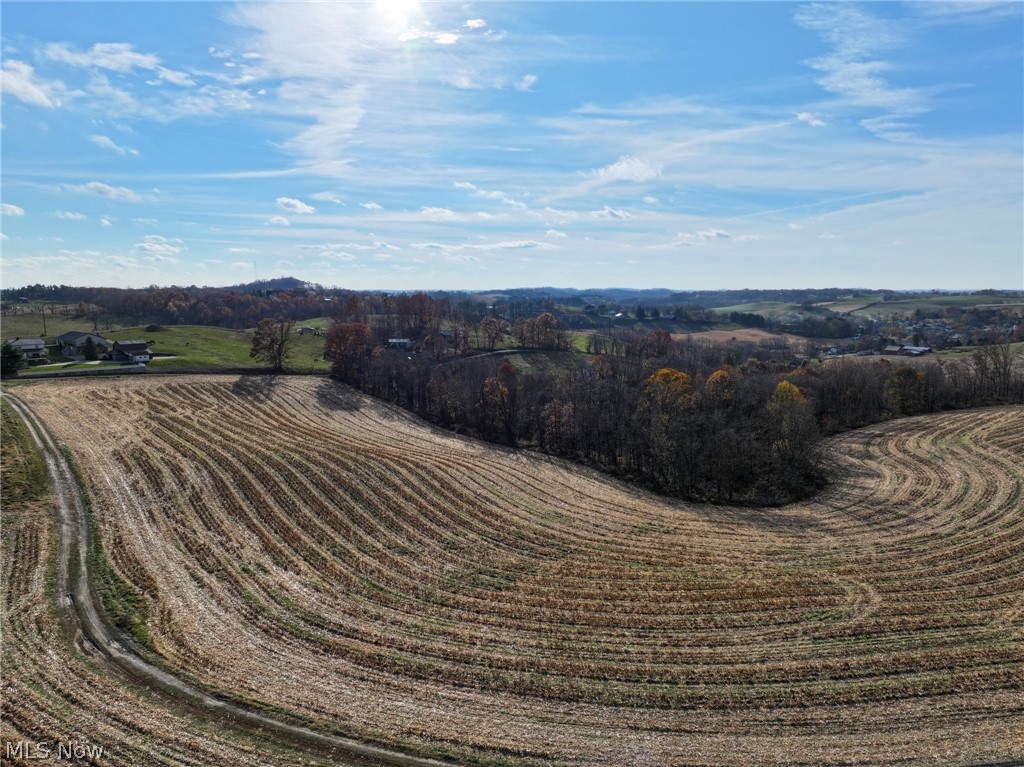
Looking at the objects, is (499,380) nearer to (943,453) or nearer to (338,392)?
(338,392)

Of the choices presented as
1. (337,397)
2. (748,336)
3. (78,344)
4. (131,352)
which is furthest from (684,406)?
(748,336)

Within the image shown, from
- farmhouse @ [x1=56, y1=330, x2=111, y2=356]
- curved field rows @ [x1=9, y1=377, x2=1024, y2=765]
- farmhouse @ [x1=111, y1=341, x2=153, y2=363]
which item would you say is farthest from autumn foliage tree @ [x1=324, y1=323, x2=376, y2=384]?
curved field rows @ [x1=9, y1=377, x2=1024, y2=765]

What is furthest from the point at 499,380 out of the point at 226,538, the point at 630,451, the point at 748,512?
the point at 226,538

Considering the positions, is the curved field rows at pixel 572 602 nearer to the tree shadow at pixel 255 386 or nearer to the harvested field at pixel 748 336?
the tree shadow at pixel 255 386

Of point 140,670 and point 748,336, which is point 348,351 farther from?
point 748,336

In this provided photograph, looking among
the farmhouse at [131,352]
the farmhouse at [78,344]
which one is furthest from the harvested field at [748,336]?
the farmhouse at [78,344]
